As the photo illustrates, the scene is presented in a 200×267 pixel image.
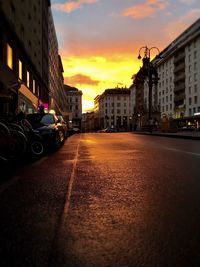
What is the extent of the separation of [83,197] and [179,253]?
2301mm

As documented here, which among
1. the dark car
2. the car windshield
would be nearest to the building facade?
the car windshield

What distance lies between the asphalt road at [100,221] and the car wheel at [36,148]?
17.8 feet

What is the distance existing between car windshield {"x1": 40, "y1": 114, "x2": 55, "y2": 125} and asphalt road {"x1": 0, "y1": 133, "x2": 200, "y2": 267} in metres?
8.23

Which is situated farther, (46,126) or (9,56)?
(9,56)

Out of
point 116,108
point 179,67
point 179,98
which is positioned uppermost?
point 179,67

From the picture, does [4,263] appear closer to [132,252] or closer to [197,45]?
[132,252]

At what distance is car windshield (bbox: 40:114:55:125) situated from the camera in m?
14.6

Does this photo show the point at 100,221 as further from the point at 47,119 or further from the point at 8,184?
the point at 47,119

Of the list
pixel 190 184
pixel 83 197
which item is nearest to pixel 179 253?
pixel 83 197

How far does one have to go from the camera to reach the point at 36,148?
39.3 feet

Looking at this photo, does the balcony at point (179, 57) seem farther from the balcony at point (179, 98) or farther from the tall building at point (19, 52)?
the tall building at point (19, 52)

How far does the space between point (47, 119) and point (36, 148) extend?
314 centimetres

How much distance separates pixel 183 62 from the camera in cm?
8519

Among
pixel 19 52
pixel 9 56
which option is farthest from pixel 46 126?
pixel 19 52
